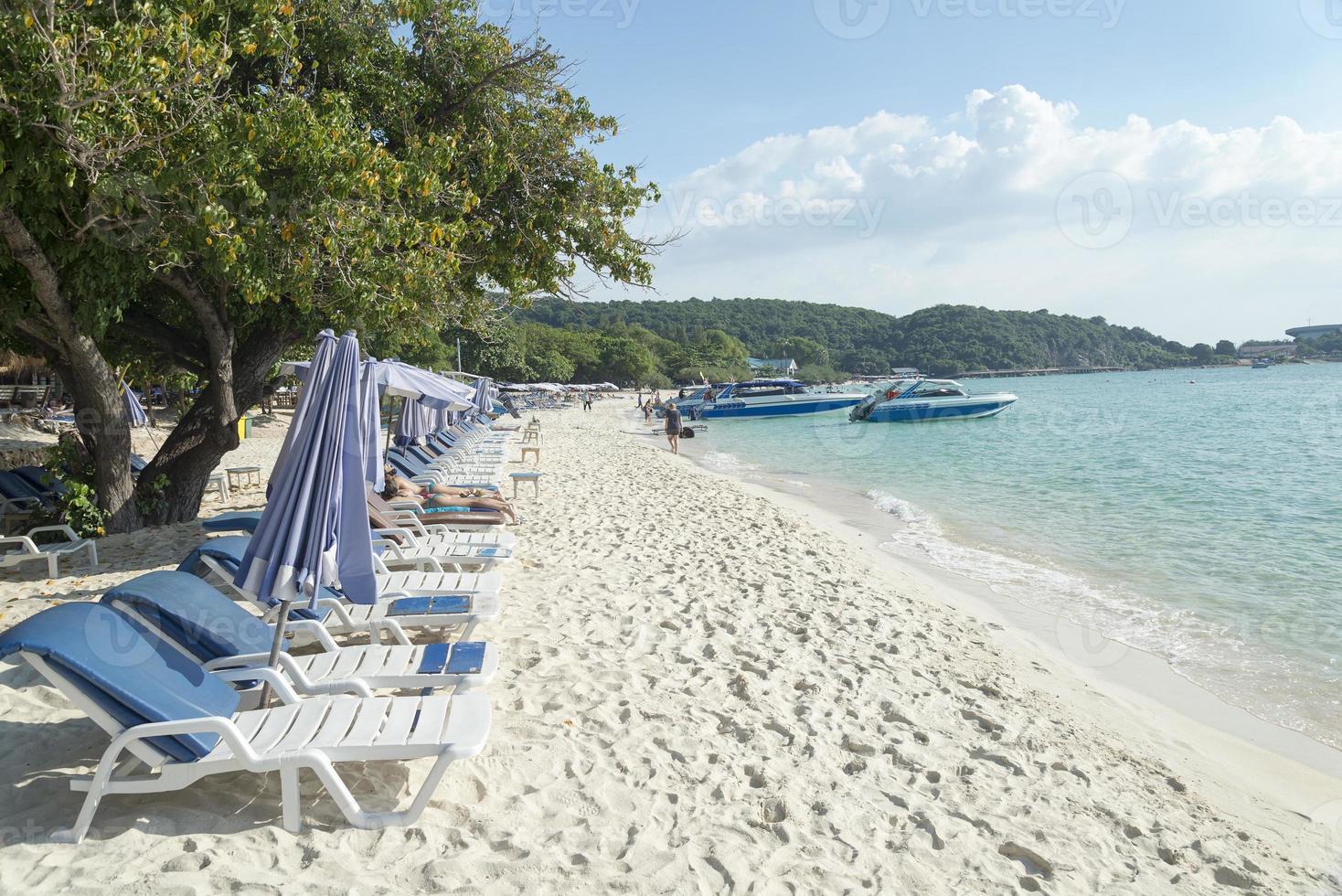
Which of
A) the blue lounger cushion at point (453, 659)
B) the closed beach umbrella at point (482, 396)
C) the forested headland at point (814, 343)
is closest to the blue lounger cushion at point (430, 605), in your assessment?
the blue lounger cushion at point (453, 659)

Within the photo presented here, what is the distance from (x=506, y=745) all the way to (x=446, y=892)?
1.18m

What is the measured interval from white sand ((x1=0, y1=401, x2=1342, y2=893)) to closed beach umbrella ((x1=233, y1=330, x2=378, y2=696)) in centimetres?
91

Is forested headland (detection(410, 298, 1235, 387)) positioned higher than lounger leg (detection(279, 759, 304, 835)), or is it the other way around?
forested headland (detection(410, 298, 1235, 387))

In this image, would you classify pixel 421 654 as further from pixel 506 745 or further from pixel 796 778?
pixel 796 778

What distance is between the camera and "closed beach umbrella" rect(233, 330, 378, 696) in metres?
3.70

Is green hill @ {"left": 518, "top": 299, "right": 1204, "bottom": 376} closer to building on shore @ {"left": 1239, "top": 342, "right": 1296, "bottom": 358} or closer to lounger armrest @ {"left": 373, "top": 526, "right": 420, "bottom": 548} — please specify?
building on shore @ {"left": 1239, "top": 342, "right": 1296, "bottom": 358}

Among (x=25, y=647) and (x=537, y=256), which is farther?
(x=537, y=256)

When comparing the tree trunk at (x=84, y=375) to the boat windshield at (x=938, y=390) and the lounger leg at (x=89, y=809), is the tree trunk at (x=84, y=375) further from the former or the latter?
the boat windshield at (x=938, y=390)

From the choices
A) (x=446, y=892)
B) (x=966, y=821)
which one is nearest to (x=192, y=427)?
(x=446, y=892)

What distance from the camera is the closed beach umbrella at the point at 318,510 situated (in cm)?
370

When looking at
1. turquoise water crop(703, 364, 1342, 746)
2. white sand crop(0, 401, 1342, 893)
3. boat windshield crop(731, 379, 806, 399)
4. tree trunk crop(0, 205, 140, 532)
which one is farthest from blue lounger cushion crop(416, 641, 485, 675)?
boat windshield crop(731, 379, 806, 399)

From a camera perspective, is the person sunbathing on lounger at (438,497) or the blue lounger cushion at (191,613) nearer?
the blue lounger cushion at (191,613)

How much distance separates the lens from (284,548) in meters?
3.70

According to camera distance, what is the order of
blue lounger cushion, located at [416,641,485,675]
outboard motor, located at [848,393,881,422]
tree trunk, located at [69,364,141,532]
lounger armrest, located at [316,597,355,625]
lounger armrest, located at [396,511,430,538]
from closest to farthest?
1. blue lounger cushion, located at [416,641,485,675]
2. lounger armrest, located at [316,597,355,625]
3. tree trunk, located at [69,364,141,532]
4. lounger armrest, located at [396,511,430,538]
5. outboard motor, located at [848,393,881,422]
